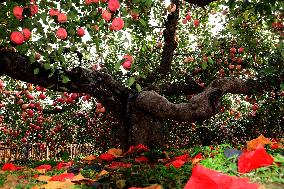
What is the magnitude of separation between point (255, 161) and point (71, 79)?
16.4 ft

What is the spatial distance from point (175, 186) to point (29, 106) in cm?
820

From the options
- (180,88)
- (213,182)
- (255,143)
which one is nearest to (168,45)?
(180,88)

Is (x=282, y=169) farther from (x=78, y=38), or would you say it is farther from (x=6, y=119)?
(x=6, y=119)

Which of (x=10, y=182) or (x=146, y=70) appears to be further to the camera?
(x=146, y=70)

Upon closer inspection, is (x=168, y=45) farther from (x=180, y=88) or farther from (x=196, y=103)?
(x=196, y=103)

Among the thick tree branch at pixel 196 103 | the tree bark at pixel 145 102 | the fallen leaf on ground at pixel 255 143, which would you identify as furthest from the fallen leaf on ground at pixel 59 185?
the thick tree branch at pixel 196 103

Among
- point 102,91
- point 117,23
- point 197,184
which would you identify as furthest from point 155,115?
point 197,184

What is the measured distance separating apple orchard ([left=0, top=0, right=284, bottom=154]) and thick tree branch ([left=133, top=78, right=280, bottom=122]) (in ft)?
0.07

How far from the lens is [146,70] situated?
33.5ft

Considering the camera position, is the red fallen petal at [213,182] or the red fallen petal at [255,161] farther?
the red fallen petal at [255,161]

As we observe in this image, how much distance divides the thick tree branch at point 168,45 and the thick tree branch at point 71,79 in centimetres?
167

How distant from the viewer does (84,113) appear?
579 inches

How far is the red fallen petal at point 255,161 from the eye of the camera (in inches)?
111

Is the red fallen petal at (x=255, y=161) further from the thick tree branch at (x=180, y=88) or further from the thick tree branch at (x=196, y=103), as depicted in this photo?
the thick tree branch at (x=180, y=88)
